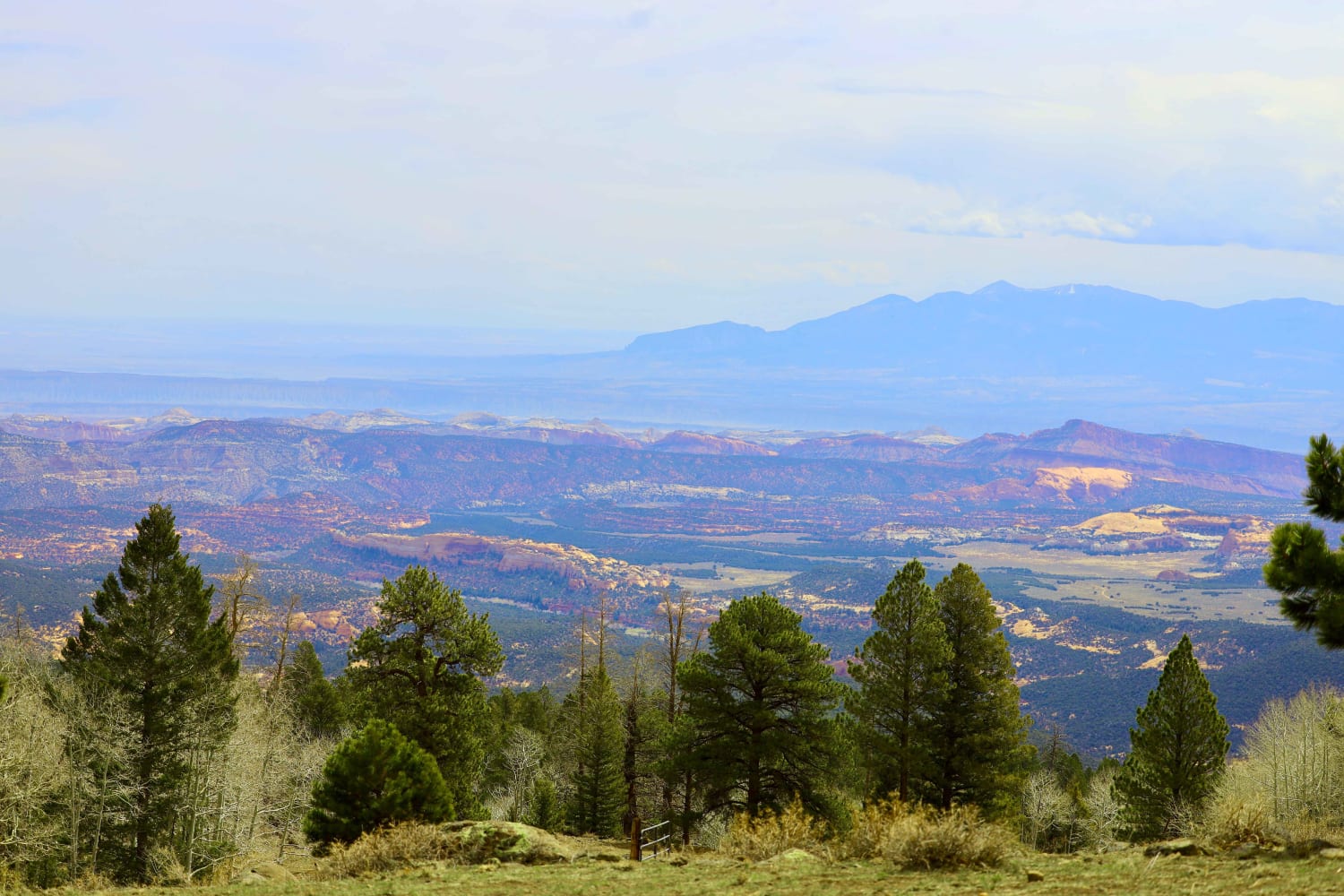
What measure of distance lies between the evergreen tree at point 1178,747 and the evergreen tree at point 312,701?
95.9 ft

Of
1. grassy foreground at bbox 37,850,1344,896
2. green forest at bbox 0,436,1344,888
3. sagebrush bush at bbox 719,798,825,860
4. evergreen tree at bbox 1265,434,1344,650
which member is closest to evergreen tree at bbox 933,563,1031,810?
green forest at bbox 0,436,1344,888

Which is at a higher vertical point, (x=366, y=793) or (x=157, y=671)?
(x=157, y=671)

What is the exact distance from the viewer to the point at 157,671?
80.2 ft

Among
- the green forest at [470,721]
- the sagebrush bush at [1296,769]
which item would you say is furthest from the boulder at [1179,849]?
Result: the green forest at [470,721]

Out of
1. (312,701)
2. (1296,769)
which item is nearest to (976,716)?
(1296,769)

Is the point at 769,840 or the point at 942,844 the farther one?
the point at 769,840

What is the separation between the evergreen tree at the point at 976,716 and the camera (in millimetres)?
24234

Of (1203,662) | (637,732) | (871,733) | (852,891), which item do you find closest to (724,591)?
(1203,662)

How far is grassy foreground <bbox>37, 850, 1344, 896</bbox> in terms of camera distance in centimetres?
1345

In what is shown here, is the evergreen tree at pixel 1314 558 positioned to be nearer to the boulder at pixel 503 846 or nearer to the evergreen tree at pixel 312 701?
the boulder at pixel 503 846

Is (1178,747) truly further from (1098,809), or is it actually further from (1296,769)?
(1098,809)

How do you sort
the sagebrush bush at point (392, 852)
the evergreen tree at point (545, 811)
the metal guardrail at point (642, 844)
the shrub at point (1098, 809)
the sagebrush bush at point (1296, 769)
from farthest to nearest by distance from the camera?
the shrub at point (1098, 809) → the evergreen tree at point (545, 811) → the sagebrush bush at point (1296, 769) → the metal guardrail at point (642, 844) → the sagebrush bush at point (392, 852)

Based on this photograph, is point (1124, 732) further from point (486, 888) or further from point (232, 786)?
point (486, 888)

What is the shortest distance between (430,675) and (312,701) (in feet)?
69.1
